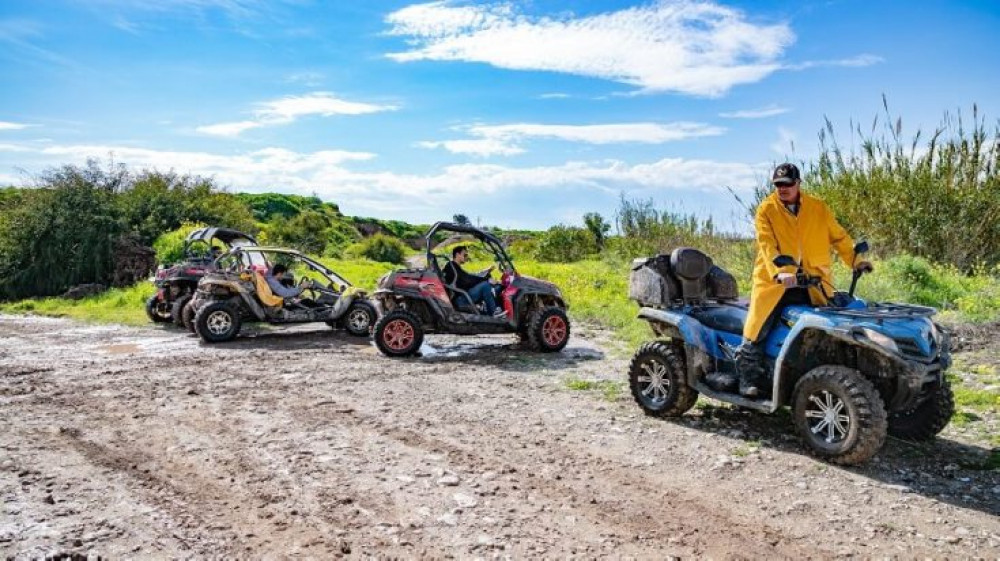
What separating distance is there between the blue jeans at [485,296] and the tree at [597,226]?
778 inches

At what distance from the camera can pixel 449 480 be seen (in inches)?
195

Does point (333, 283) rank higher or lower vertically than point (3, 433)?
higher

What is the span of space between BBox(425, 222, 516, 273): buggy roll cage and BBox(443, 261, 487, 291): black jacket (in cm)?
19

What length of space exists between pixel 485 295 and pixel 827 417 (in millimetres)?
5961

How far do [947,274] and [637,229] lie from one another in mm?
10578

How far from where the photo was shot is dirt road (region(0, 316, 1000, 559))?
403cm

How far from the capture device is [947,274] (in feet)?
41.4

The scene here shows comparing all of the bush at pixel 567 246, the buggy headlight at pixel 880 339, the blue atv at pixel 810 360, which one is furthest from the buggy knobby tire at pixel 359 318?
the bush at pixel 567 246

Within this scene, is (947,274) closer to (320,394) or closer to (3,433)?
(320,394)

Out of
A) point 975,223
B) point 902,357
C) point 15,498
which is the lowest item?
point 15,498

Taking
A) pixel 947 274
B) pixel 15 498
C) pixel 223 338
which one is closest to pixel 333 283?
pixel 223 338

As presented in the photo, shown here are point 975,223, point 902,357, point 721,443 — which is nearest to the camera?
point 902,357

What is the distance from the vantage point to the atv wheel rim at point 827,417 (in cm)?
520

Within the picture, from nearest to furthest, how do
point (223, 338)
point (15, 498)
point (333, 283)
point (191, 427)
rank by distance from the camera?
point (15, 498), point (191, 427), point (223, 338), point (333, 283)
